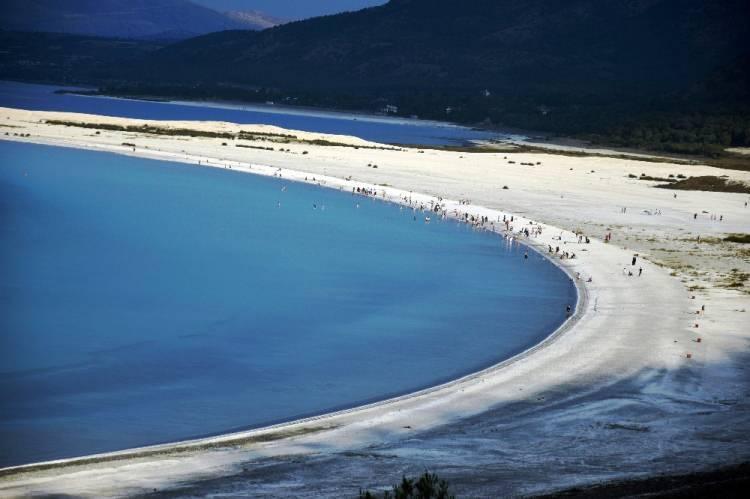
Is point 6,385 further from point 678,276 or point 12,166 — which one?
point 12,166

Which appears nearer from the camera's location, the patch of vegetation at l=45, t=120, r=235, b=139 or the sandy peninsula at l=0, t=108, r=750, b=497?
the sandy peninsula at l=0, t=108, r=750, b=497

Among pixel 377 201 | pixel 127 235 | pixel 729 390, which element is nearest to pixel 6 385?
pixel 729 390

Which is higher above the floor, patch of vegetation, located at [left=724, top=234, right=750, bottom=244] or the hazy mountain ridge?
the hazy mountain ridge

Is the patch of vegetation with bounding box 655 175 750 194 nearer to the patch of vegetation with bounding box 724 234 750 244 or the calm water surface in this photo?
the patch of vegetation with bounding box 724 234 750 244

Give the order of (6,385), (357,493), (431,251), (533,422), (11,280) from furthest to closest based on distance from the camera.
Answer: (431,251) → (11,280) → (6,385) → (533,422) → (357,493)

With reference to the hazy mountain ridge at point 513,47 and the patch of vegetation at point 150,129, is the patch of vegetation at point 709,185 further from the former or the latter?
the hazy mountain ridge at point 513,47

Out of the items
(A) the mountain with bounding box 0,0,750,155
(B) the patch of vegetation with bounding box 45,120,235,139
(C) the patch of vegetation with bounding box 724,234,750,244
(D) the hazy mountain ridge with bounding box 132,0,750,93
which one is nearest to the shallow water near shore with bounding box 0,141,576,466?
(C) the patch of vegetation with bounding box 724,234,750,244
